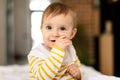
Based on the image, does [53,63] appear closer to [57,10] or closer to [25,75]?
[57,10]

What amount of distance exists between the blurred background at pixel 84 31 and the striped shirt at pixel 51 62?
8.42 feet

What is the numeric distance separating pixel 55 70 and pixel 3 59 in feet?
19.0

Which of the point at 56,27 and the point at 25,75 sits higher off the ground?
the point at 56,27

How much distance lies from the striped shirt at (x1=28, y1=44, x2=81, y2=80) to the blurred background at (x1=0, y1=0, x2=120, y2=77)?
2565 mm

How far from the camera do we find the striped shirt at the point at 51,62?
1201 mm

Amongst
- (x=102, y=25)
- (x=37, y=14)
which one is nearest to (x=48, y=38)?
(x=102, y=25)

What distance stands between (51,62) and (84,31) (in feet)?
17.8

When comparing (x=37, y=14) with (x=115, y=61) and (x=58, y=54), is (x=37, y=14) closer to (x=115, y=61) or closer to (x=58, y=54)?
(x=115, y=61)

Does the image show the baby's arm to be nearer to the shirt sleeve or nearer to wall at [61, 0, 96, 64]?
the shirt sleeve

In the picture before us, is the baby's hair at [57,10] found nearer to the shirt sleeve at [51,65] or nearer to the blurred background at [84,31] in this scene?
the shirt sleeve at [51,65]

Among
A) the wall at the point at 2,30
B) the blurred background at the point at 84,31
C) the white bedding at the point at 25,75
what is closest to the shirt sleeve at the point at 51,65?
the white bedding at the point at 25,75

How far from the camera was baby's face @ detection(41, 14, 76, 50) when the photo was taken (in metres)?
1.27

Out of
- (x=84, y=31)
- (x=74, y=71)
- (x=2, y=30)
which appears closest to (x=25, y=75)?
(x=74, y=71)

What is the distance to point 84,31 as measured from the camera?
6.60 metres
